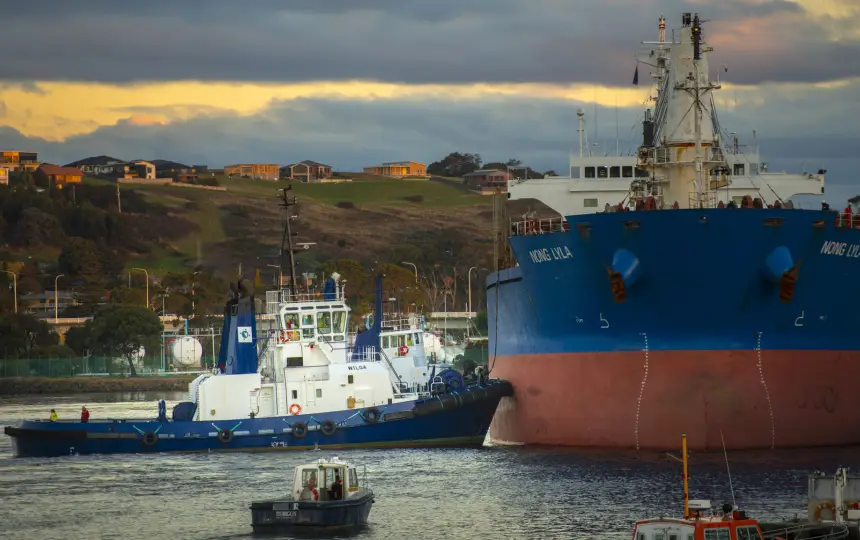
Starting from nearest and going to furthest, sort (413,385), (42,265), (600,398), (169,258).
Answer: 1. (600,398)
2. (413,385)
3. (169,258)
4. (42,265)

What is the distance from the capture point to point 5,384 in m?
104

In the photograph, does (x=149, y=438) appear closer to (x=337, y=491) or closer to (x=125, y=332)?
(x=337, y=491)

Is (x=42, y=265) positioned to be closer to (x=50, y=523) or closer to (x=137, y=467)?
(x=137, y=467)

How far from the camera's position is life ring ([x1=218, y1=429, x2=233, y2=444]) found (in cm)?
4456

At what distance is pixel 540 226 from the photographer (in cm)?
4306

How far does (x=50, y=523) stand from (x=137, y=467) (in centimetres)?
928

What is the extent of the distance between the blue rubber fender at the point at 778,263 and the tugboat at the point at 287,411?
381 inches

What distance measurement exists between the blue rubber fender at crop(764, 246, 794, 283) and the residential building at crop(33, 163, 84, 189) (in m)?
139

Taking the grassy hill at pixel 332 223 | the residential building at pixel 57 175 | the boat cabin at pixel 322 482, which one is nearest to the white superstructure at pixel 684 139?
the boat cabin at pixel 322 482

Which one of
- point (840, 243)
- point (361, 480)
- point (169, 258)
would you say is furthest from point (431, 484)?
point (169, 258)

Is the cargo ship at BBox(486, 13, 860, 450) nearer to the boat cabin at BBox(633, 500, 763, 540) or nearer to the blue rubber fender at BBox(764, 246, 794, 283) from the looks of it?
the blue rubber fender at BBox(764, 246, 794, 283)

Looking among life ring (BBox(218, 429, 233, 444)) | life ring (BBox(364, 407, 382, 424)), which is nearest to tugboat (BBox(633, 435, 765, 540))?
life ring (BBox(364, 407, 382, 424))

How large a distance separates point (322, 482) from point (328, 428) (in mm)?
12599

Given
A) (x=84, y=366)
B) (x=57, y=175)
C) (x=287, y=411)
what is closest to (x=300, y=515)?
(x=287, y=411)
